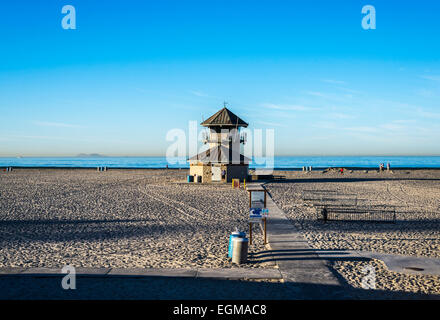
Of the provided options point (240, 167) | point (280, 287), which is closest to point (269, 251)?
point (280, 287)

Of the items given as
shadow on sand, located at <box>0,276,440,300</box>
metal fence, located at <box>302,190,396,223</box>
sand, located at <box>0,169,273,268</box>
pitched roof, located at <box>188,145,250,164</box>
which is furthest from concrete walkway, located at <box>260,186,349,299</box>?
pitched roof, located at <box>188,145,250,164</box>

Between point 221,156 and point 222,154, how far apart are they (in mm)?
240

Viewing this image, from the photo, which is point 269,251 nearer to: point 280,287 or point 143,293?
point 280,287

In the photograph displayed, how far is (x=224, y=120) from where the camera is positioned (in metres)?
36.2

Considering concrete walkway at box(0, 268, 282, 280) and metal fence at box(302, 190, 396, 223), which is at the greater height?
metal fence at box(302, 190, 396, 223)

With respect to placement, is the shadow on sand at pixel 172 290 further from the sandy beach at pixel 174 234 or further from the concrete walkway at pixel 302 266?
the sandy beach at pixel 174 234

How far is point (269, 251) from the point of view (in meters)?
10.3

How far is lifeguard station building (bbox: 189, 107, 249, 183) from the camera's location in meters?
35.1

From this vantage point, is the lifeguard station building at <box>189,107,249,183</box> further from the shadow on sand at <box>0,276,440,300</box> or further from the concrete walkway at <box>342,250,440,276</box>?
the shadow on sand at <box>0,276,440,300</box>

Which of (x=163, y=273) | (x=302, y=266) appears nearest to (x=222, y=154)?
(x=302, y=266)

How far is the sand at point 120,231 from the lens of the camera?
9.57m

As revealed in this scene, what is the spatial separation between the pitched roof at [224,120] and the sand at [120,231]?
47.7 ft
